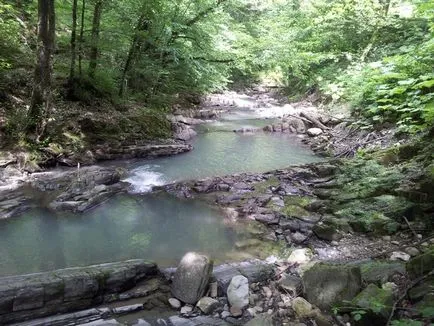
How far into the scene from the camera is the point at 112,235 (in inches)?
247

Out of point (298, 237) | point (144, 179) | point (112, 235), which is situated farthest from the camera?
point (144, 179)

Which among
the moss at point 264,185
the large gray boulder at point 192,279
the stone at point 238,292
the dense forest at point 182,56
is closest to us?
the stone at point 238,292

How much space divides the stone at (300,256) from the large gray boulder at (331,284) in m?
1.07

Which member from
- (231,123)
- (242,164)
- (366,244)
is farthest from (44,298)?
(231,123)

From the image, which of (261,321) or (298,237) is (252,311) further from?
(298,237)

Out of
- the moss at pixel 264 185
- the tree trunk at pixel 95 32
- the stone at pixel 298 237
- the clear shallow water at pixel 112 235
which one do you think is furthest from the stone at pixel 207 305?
the tree trunk at pixel 95 32

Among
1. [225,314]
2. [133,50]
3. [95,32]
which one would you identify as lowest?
[225,314]

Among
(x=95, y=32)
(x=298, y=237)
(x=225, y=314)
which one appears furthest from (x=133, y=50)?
(x=225, y=314)

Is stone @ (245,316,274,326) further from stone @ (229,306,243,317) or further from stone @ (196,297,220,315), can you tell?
stone @ (196,297,220,315)

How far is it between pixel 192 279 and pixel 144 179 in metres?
4.98

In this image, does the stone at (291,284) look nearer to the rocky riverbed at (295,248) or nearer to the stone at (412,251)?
the rocky riverbed at (295,248)

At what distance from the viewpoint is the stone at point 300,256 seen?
5250 millimetres

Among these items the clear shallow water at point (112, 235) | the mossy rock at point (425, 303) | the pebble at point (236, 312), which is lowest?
the clear shallow water at point (112, 235)

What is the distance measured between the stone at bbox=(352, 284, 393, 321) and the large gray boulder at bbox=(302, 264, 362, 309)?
196mm
